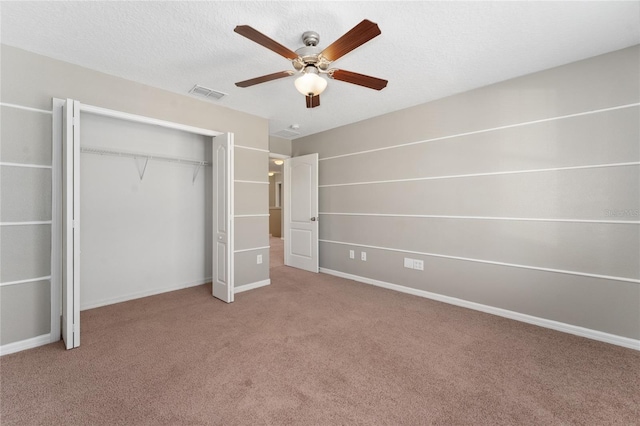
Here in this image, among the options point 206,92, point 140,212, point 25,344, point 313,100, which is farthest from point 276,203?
point 25,344

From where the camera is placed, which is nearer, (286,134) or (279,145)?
(286,134)

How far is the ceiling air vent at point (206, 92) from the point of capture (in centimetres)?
322

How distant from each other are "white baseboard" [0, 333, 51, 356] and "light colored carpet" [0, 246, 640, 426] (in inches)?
4.4

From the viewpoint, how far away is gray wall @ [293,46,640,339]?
2.46 meters

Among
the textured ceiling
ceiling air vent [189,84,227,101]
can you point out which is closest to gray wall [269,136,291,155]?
ceiling air vent [189,84,227,101]

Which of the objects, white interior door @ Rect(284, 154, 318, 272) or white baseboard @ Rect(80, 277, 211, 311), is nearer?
white baseboard @ Rect(80, 277, 211, 311)

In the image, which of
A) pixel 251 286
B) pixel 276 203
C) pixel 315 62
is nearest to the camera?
pixel 315 62

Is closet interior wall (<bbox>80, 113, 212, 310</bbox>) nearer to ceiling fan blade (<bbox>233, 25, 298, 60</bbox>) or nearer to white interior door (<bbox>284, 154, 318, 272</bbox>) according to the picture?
white interior door (<bbox>284, 154, 318, 272</bbox>)

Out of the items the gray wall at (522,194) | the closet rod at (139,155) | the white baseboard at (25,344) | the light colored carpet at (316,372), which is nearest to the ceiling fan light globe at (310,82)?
the gray wall at (522,194)

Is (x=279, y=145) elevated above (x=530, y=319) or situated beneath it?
elevated above

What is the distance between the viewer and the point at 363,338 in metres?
2.59

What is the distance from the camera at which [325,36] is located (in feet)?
7.27

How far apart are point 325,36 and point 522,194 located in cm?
258

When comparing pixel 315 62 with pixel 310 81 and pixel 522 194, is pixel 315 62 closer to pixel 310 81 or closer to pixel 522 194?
pixel 310 81
